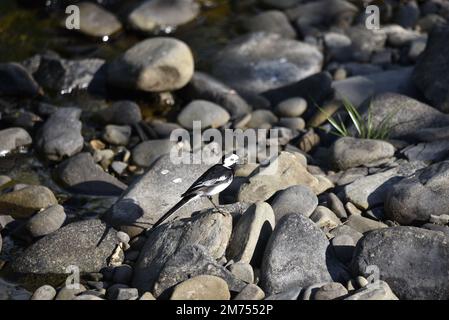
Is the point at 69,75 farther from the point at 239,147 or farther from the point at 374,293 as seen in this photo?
the point at 374,293

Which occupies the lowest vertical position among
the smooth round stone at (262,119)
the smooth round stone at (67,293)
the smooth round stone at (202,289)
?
the smooth round stone at (262,119)

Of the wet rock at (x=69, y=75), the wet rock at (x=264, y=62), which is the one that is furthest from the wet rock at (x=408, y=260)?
the wet rock at (x=69, y=75)

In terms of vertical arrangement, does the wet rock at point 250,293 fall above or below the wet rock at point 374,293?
below

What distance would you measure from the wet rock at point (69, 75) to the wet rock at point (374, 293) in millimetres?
7045

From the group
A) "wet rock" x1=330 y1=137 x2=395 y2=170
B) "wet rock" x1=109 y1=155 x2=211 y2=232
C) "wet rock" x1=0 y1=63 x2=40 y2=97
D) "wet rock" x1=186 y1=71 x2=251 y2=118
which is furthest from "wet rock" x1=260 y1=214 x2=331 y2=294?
"wet rock" x1=0 y1=63 x2=40 y2=97

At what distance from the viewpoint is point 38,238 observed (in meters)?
8.15

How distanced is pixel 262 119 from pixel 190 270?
475 centimetres

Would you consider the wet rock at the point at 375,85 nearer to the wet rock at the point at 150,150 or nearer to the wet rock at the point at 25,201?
the wet rock at the point at 150,150

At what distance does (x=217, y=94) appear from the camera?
11.7 m

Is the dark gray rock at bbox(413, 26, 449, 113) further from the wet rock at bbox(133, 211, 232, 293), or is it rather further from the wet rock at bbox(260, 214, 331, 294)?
the wet rock at bbox(133, 211, 232, 293)

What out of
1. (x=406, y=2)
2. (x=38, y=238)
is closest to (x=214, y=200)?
(x=38, y=238)

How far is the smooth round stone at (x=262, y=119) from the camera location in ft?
36.2

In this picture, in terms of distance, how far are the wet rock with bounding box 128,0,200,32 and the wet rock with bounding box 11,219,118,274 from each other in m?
6.93

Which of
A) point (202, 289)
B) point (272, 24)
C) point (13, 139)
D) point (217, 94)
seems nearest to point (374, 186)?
point (202, 289)
